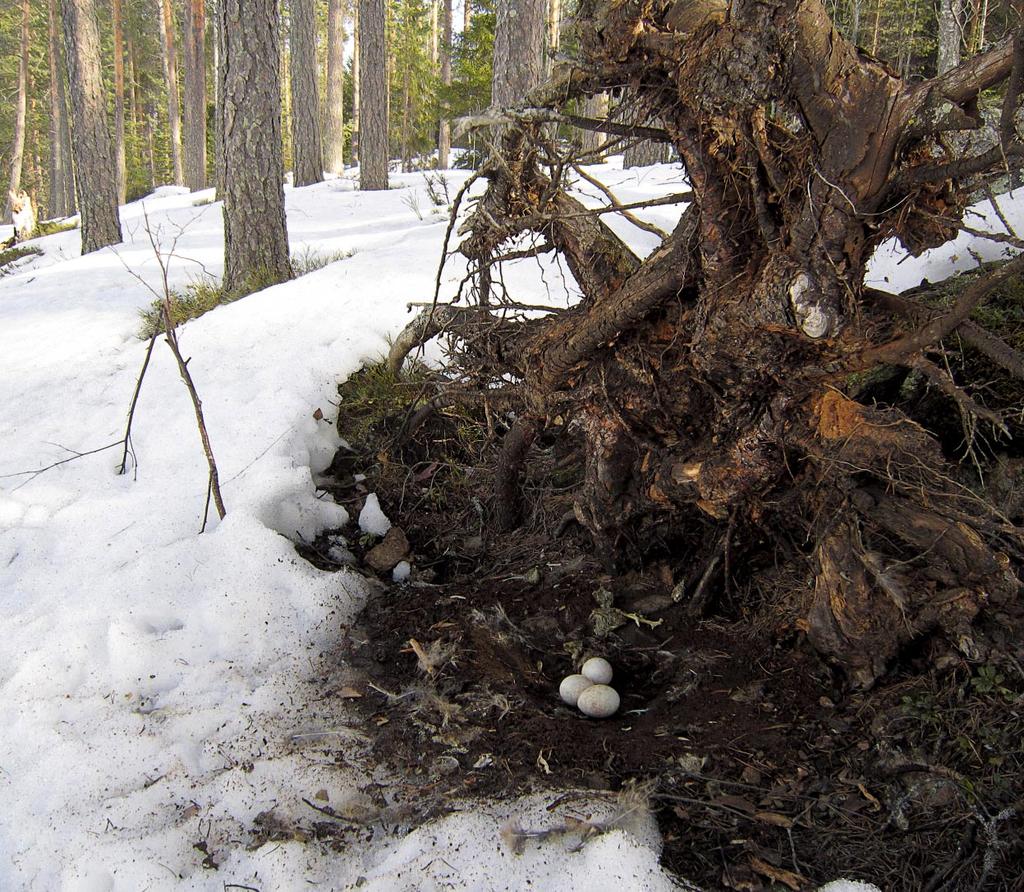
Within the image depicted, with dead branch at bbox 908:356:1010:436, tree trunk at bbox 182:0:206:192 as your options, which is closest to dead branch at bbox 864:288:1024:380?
dead branch at bbox 908:356:1010:436

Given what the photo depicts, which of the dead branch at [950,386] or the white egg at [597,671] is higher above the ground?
the dead branch at [950,386]

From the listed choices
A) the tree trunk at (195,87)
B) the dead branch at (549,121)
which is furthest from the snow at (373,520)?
the tree trunk at (195,87)

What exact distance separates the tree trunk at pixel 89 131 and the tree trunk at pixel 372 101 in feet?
14.1

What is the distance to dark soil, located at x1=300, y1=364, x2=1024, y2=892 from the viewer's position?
1.78 m

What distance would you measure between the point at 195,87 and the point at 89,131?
474 inches

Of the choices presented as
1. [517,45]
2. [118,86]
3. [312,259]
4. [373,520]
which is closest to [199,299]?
[312,259]

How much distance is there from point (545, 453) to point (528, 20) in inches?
248

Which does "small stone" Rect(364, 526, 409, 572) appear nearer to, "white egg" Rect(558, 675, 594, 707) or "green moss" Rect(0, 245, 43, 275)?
"white egg" Rect(558, 675, 594, 707)

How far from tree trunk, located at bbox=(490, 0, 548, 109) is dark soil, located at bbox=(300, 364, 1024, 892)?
647 cm

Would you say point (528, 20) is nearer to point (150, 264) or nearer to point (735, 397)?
point (150, 264)

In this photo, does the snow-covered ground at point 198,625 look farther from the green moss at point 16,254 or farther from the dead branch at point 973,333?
the green moss at point 16,254

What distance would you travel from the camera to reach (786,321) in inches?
83.7

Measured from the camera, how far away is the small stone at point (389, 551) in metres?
3.31

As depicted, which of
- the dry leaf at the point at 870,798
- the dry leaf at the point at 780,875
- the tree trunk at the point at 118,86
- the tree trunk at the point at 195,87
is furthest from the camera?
the tree trunk at the point at 118,86
